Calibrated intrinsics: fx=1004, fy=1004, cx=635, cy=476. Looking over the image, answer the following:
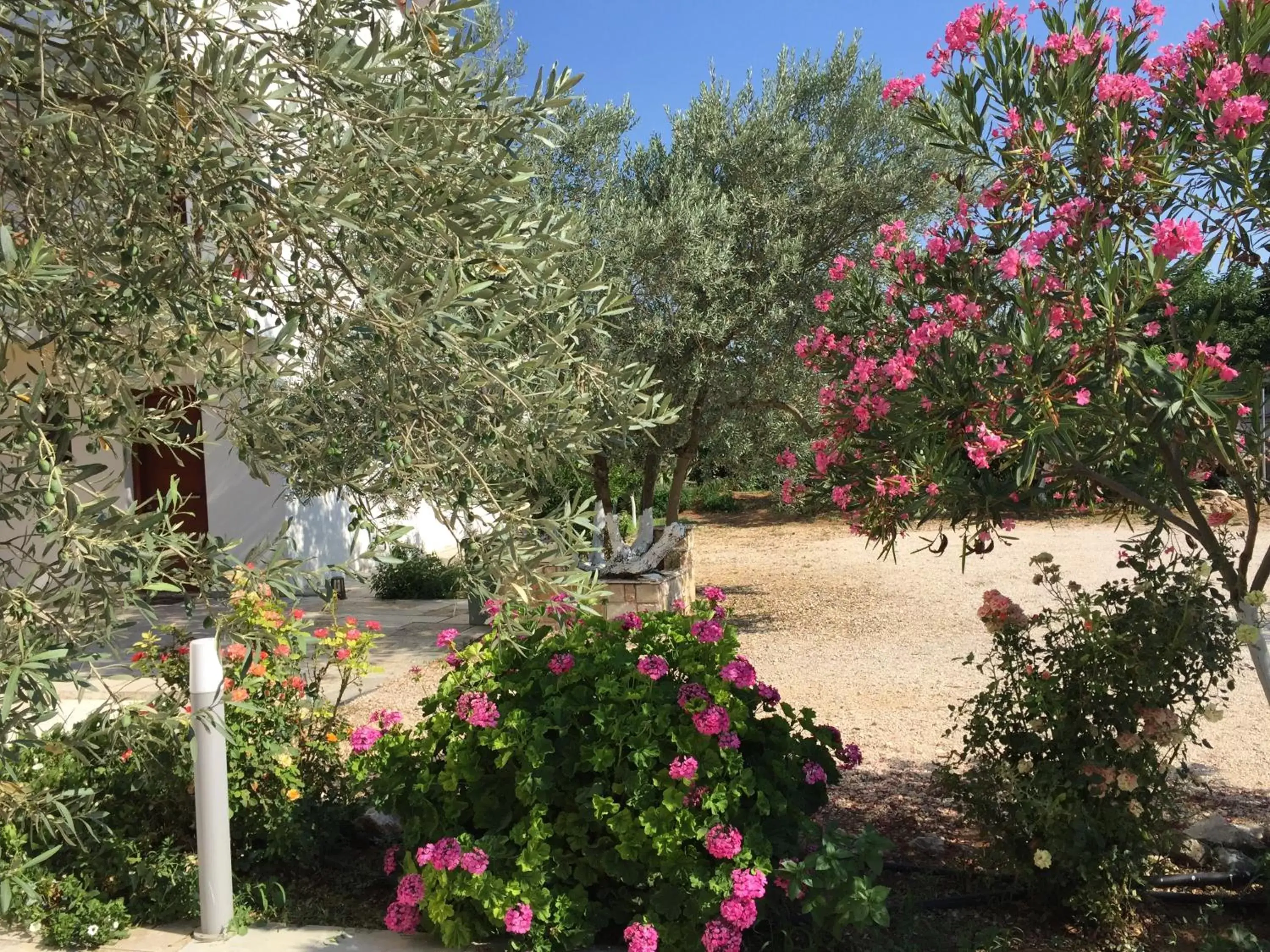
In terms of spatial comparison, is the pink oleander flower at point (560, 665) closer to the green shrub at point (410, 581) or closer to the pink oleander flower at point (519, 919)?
the pink oleander flower at point (519, 919)

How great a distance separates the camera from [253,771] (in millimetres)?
4203

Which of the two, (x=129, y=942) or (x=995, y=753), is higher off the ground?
(x=995, y=753)

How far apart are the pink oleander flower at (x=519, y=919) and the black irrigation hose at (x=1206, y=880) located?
2360 millimetres

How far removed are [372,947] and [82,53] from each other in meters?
2.96

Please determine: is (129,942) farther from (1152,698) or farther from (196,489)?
(196,489)

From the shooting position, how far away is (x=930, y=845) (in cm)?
440

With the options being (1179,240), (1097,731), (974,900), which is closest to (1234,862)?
(1097,731)

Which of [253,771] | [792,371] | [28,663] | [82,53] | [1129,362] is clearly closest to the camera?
[28,663]

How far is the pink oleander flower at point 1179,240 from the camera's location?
276 centimetres

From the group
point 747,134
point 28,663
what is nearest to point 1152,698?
point 28,663

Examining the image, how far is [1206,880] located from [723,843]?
6.75 feet

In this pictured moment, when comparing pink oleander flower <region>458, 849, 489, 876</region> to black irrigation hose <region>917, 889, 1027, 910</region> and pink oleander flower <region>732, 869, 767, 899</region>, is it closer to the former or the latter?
pink oleander flower <region>732, 869, 767, 899</region>

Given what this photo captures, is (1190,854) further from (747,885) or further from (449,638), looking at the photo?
(449,638)

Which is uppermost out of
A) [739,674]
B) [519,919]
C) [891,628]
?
[739,674]
